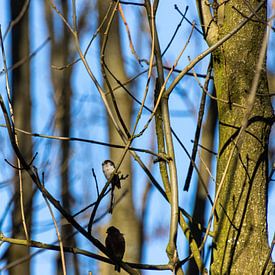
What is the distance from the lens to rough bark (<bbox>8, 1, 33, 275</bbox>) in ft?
13.3

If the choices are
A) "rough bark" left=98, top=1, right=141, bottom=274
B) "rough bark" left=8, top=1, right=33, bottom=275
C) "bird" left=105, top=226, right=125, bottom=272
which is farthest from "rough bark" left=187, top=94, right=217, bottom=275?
"rough bark" left=8, top=1, right=33, bottom=275

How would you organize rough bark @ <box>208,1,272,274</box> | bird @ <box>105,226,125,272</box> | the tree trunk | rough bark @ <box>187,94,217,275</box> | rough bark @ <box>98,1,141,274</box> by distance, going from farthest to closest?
1. the tree trunk
2. rough bark @ <box>98,1,141,274</box>
3. rough bark @ <box>187,94,217,275</box>
4. bird @ <box>105,226,125,272</box>
5. rough bark @ <box>208,1,272,274</box>

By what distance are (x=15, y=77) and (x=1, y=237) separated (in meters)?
3.16

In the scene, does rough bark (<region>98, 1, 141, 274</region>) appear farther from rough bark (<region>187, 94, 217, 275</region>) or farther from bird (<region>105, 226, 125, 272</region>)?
bird (<region>105, 226, 125, 272</region>)

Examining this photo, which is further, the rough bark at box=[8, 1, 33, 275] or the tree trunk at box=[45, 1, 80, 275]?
the tree trunk at box=[45, 1, 80, 275]

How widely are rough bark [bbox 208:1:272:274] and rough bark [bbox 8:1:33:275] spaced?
6.66 ft

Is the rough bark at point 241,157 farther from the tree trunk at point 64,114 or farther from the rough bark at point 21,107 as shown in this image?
the tree trunk at point 64,114

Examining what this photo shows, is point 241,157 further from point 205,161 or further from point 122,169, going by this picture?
point 122,169

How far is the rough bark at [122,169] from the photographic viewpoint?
4758mm

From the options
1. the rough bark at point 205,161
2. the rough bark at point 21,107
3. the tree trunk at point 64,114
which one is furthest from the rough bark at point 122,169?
the rough bark at point 205,161

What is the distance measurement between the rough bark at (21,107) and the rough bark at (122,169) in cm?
68

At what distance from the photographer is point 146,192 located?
498cm

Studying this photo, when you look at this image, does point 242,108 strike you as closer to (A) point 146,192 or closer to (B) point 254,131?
(B) point 254,131

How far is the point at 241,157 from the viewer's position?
2068mm
